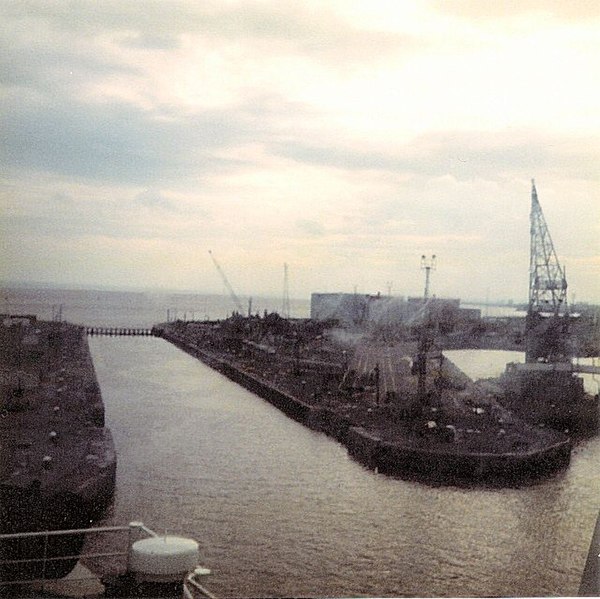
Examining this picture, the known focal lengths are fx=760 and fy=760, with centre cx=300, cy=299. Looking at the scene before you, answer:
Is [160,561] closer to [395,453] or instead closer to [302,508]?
[302,508]

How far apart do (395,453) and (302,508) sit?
103cm

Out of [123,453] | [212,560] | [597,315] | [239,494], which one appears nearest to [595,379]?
[597,315]

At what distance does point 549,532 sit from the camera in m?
3.67

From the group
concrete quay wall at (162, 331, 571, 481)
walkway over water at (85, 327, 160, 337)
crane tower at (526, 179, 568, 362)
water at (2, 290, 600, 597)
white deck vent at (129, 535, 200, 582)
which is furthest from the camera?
concrete quay wall at (162, 331, 571, 481)

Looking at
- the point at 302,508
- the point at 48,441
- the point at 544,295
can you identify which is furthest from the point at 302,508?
the point at 544,295

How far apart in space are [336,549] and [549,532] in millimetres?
1108

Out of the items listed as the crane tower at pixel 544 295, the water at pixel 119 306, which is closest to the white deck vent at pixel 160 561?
the water at pixel 119 306

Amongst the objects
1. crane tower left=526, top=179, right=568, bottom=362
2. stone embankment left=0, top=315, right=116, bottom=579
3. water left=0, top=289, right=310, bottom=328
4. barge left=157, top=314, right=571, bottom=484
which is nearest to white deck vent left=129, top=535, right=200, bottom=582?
stone embankment left=0, top=315, right=116, bottom=579

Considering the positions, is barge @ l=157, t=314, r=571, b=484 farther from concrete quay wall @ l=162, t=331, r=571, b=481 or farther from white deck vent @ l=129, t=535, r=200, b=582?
white deck vent @ l=129, t=535, r=200, b=582

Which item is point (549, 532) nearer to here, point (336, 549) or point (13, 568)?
point (336, 549)

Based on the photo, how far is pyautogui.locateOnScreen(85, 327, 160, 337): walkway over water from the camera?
370 centimetres

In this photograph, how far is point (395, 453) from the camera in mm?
4324

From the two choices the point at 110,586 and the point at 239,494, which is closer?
the point at 110,586

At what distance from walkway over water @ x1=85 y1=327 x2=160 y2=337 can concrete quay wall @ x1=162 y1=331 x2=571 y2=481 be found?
0.09 metres
